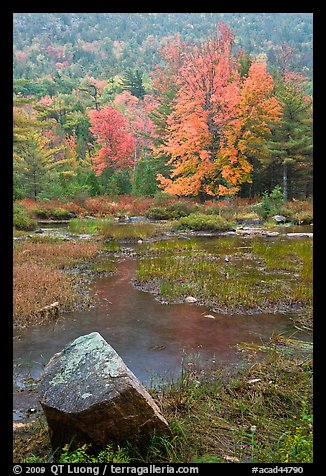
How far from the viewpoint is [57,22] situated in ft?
176

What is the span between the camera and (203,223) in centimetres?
1609

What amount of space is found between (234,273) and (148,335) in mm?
3834

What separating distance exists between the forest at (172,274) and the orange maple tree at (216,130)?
0.09m

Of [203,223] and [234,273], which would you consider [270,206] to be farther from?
[234,273]

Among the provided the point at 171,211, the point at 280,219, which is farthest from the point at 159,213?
the point at 280,219

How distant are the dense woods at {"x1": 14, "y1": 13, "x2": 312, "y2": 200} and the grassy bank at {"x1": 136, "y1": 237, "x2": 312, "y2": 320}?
6.71 m

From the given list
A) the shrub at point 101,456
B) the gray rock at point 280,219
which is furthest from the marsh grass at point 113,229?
the shrub at point 101,456

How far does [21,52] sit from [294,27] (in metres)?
30.5

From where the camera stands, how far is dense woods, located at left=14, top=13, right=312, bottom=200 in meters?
18.9

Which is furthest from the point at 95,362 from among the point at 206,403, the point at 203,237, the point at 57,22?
the point at 57,22

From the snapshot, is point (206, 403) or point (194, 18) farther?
point (194, 18)

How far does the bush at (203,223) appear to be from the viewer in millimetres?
16016
